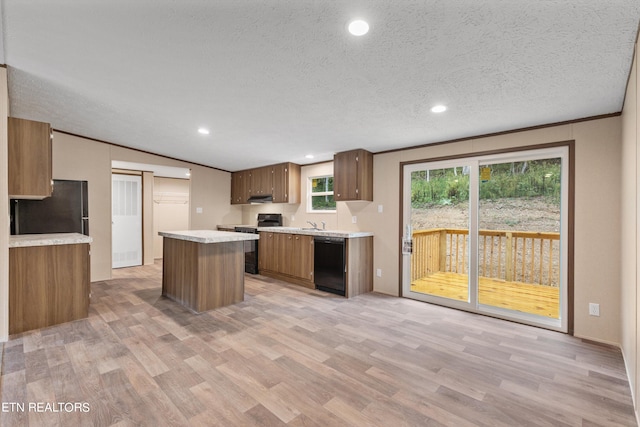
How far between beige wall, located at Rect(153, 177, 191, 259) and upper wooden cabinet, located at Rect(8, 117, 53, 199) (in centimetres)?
440

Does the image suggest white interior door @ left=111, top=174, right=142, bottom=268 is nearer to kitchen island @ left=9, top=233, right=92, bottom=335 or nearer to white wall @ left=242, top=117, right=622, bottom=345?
kitchen island @ left=9, top=233, right=92, bottom=335

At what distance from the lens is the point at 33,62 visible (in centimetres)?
248

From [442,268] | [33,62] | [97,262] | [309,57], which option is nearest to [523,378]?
[309,57]

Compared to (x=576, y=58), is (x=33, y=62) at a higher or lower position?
higher

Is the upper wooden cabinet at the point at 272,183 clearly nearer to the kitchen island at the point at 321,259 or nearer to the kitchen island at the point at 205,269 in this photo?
the kitchen island at the point at 321,259

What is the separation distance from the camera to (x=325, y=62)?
7.02 ft

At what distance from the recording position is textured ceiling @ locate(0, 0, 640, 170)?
5.31 ft

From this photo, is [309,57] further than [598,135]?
No

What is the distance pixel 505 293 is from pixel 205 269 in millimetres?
4019

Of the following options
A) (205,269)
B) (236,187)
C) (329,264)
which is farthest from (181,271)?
(236,187)

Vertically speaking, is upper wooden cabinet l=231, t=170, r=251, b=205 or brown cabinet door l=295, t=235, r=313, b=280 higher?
upper wooden cabinet l=231, t=170, r=251, b=205

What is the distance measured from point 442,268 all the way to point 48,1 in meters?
5.70

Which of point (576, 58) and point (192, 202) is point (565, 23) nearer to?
point (576, 58)

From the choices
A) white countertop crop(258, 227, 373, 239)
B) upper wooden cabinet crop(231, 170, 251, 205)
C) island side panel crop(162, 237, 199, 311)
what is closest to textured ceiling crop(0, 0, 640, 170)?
white countertop crop(258, 227, 373, 239)
